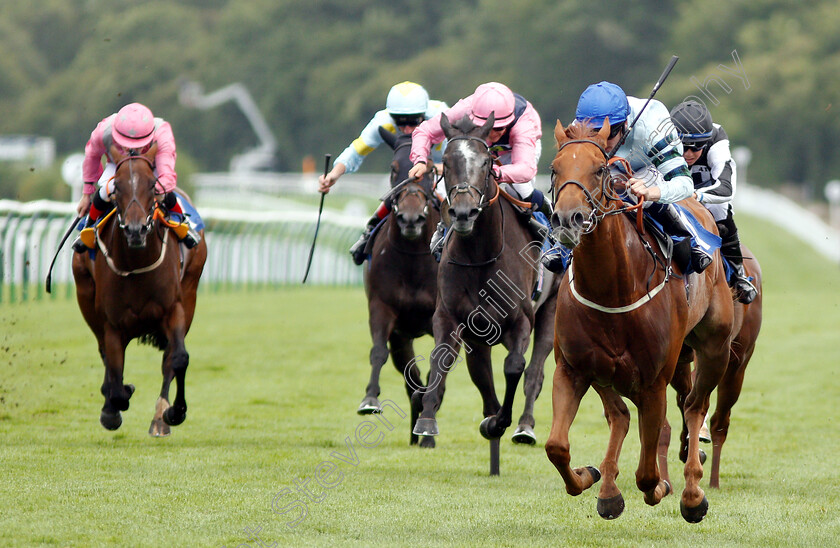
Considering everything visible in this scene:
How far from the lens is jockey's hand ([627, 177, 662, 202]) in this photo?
17.7 feet

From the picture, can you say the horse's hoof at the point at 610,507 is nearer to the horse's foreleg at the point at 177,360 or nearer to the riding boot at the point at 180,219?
the horse's foreleg at the point at 177,360

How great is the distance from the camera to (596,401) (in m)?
11.5

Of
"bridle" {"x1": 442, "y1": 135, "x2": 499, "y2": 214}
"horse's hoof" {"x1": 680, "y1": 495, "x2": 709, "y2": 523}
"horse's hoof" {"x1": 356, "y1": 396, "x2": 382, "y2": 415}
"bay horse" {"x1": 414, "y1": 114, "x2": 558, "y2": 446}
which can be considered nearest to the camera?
"horse's hoof" {"x1": 680, "y1": 495, "x2": 709, "y2": 523}

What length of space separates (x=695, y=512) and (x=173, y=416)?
3.42 meters

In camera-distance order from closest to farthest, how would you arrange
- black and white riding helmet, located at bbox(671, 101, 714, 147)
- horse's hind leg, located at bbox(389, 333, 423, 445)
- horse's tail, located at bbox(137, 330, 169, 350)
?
1. black and white riding helmet, located at bbox(671, 101, 714, 147)
2. horse's tail, located at bbox(137, 330, 169, 350)
3. horse's hind leg, located at bbox(389, 333, 423, 445)

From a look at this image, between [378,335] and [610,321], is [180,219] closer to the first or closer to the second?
[378,335]

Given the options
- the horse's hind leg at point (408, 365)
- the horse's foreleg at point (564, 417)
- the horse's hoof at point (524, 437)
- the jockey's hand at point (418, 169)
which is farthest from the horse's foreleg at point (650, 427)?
the horse's hind leg at point (408, 365)

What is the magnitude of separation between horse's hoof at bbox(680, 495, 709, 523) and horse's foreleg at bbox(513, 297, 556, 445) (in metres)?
1.20

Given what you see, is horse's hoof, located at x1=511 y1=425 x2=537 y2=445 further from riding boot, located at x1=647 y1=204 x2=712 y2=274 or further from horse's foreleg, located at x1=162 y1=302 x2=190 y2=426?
horse's foreleg, located at x1=162 y1=302 x2=190 y2=426

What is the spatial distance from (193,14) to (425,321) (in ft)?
228

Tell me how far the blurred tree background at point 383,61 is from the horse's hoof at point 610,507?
43507 millimetres

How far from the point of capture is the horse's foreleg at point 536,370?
715 centimetres

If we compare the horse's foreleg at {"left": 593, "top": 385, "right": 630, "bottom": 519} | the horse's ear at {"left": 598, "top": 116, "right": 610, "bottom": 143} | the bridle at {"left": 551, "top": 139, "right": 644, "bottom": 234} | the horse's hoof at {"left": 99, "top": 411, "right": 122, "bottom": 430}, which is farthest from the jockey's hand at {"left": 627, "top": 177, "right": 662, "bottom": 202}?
the horse's hoof at {"left": 99, "top": 411, "right": 122, "bottom": 430}

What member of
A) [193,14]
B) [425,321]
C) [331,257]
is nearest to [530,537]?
[425,321]
